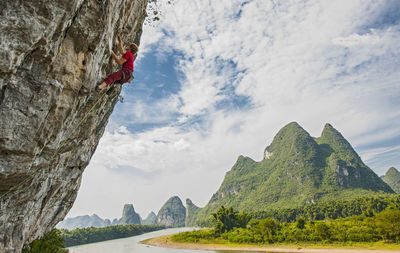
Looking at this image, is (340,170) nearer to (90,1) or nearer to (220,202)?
(220,202)

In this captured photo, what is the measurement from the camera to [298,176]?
119500 mm

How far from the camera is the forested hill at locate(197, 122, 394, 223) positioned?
103750 millimetres

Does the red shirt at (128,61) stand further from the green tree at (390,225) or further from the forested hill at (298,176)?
the forested hill at (298,176)

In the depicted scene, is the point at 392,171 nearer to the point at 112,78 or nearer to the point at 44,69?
the point at 112,78

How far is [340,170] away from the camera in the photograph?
10838 centimetres

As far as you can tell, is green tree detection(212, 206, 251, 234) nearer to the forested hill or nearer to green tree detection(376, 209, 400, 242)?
green tree detection(376, 209, 400, 242)

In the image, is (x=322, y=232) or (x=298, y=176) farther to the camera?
(x=298, y=176)

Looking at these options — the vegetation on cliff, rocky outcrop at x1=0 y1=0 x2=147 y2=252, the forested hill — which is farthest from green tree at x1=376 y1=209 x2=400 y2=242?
the vegetation on cliff

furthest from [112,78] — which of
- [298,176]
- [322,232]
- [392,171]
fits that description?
[392,171]

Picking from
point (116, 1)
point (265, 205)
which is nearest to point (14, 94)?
→ point (116, 1)

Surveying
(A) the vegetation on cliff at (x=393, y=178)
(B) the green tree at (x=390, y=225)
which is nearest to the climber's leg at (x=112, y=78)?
(B) the green tree at (x=390, y=225)

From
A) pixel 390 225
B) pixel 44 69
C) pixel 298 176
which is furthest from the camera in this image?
pixel 298 176

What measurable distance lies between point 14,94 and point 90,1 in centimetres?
216

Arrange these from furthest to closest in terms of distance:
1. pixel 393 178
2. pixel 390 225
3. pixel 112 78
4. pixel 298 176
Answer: pixel 393 178, pixel 298 176, pixel 390 225, pixel 112 78
